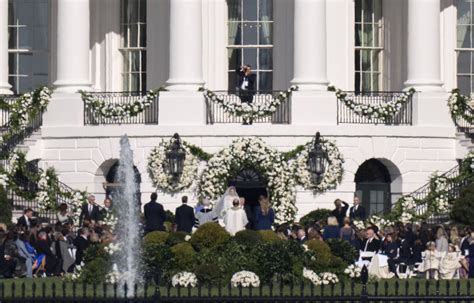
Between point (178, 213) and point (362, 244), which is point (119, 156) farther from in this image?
point (362, 244)

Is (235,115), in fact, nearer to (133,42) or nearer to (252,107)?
(252,107)

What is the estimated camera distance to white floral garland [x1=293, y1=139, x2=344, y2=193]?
2470 inches

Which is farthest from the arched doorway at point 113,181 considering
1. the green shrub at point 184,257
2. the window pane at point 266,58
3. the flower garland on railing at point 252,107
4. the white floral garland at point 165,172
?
the green shrub at point 184,257

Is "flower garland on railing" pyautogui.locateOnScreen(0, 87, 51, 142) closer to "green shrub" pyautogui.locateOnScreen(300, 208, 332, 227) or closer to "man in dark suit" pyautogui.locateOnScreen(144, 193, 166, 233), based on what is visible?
"green shrub" pyautogui.locateOnScreen(300, 208, 332, 227)

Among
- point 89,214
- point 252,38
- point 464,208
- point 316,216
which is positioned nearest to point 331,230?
point 464,208

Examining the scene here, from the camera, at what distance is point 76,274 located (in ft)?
157

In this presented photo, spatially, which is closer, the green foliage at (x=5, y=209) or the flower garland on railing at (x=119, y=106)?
the green foliage at (x=5, y=209)

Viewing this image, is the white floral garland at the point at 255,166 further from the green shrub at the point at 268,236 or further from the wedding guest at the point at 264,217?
the green shrub at the point at 268,236

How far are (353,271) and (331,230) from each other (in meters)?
5.88

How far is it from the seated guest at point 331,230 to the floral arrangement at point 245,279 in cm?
704

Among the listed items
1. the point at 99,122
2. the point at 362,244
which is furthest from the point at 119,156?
the point at 362,244

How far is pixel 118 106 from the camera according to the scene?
64.1 meters

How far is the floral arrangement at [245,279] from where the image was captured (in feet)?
149

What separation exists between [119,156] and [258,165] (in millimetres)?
3684
